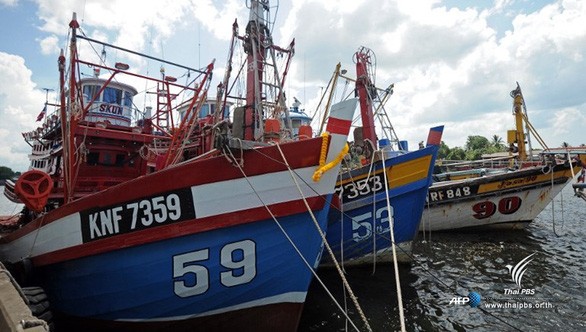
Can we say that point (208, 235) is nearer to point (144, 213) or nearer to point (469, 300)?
point (144, 213)

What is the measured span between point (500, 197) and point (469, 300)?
7.76 meters

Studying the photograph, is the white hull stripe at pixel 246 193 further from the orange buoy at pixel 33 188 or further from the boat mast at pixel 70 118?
the boat mast at pixel 70 118

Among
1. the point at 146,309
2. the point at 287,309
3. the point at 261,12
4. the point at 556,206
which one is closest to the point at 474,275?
the point at 287,309

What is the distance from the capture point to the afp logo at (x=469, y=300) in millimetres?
6960

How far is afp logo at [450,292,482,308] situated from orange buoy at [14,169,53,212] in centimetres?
833

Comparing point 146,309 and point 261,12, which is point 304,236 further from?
point 261,12

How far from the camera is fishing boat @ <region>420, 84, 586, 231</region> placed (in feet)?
41.9

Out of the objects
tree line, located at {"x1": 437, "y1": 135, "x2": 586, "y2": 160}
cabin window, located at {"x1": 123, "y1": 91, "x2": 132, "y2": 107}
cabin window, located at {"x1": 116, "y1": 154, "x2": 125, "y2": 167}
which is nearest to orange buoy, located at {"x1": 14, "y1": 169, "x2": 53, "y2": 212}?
cabin window, located at {"x1": 116, "y1": 154, "x2": 125, "y2": 167}

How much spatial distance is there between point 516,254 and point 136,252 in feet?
37.8

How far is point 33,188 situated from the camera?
5.05m

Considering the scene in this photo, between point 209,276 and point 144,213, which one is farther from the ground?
point 144,213

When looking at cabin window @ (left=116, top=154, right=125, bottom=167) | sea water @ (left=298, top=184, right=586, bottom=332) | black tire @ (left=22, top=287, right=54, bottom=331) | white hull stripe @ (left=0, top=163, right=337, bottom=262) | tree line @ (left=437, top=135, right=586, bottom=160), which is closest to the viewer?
white hull stripe @ (left=0, top=163, right=337, bottom=262)

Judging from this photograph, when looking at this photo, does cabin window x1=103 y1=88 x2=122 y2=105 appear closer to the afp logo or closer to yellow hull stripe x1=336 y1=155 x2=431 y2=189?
yellow hull stripe x1=336 y1=155 x2=431 y2=189

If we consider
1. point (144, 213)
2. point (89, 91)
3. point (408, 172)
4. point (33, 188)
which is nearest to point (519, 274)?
point (408, 172)
